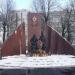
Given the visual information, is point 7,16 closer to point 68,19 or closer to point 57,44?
point 68,19

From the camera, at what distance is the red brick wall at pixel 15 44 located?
45.8ft

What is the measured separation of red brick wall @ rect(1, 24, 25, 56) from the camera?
13968 millimetres

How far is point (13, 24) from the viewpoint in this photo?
35688mm

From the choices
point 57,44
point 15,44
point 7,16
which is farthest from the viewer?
point 7,16

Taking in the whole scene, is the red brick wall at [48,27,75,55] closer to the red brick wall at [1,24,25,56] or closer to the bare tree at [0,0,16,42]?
the red brick wall at [1,24,25,56]

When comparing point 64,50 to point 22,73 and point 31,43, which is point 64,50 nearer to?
point 31,43

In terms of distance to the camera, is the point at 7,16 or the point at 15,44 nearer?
the point at 15,44

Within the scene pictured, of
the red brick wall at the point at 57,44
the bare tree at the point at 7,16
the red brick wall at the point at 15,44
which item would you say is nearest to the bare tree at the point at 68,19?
the bare tree at the point at 7,16

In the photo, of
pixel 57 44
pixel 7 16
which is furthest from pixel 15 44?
pixel 7 16

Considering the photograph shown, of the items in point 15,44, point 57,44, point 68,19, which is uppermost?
point 68,19

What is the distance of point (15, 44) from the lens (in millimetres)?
15000

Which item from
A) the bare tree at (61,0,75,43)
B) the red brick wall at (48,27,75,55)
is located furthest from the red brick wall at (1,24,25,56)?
the bare tree at (61,0,75,43)

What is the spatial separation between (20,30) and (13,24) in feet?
66.1

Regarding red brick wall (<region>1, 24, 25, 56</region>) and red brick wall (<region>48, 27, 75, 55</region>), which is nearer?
red brick wall (<region>1, 24, 25, 56</region>)
